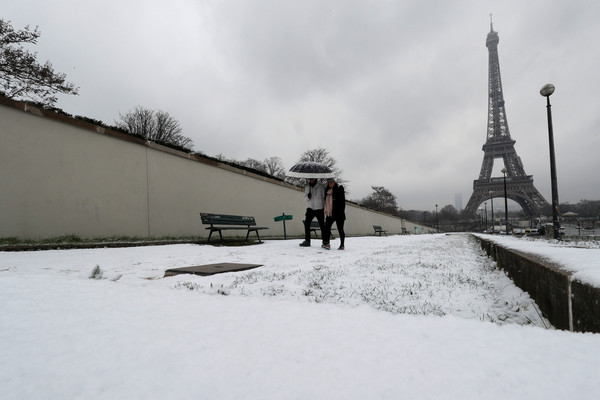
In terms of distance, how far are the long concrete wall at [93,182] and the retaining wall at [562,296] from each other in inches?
336

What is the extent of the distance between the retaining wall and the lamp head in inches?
440

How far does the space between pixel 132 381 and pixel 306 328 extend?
0.82m

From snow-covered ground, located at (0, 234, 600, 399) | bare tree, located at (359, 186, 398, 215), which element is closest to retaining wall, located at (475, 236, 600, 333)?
snow-covered ground, located at (0, 234, 600, 399)

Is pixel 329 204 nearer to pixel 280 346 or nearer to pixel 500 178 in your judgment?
pixel 280 346

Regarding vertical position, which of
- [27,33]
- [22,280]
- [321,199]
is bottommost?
[22,280]

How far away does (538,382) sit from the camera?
42.2 inches

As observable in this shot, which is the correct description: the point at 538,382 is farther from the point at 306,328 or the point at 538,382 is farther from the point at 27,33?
the point at 27,33

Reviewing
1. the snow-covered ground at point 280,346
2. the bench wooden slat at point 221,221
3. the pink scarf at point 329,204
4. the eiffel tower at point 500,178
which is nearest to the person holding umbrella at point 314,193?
the pink scarf at point 329,204

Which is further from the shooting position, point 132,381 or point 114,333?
point 114,333

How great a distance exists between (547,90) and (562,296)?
1208 cm

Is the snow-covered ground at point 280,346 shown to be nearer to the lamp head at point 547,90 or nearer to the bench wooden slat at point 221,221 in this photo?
the bench wooden slat at point 221,221

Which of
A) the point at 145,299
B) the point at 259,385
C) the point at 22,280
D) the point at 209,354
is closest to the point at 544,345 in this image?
the point at 259,385

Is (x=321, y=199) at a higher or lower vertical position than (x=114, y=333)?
higher

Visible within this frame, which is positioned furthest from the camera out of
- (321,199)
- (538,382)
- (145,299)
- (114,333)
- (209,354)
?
(321,199)
